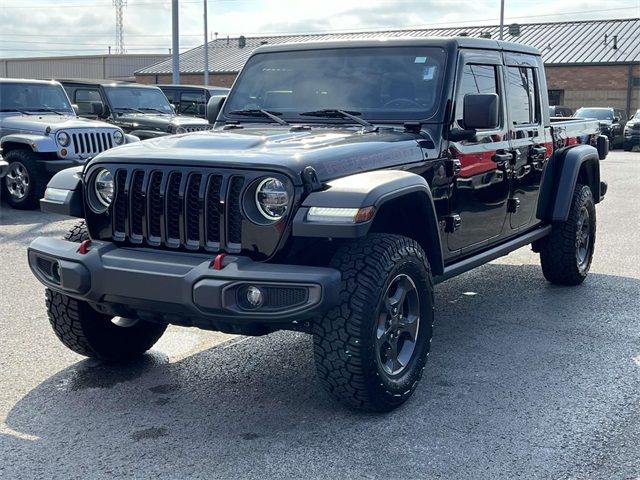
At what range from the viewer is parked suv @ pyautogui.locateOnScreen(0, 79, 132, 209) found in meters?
11.0

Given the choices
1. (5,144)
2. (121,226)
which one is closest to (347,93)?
(121,226)

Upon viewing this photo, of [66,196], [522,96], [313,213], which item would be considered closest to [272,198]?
[313,213]

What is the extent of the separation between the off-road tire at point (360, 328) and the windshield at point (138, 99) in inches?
443

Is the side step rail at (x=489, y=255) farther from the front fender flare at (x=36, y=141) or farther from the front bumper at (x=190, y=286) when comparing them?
the front fender flare at (x=36, y=141)

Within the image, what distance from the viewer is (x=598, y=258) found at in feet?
26.9

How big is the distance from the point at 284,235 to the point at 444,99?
1.69m

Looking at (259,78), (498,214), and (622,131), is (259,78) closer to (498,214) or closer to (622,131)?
(498,214)

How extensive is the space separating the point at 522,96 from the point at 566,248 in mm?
1352

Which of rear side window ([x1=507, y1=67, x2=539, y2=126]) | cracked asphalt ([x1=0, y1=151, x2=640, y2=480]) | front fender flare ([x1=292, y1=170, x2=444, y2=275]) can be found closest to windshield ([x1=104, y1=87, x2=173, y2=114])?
cracked asphalt ([x1=0, y1=151, x2=640, y2=480])

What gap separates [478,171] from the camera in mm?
5219

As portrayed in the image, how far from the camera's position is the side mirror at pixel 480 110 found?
4680 millimetres

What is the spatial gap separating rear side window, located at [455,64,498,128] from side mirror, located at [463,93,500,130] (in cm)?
21

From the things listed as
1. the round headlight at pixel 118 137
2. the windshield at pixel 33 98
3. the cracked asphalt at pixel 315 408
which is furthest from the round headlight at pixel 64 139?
the cracked asphalt at pixel 315 408

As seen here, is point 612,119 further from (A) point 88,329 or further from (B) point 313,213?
(B) point 313,213
